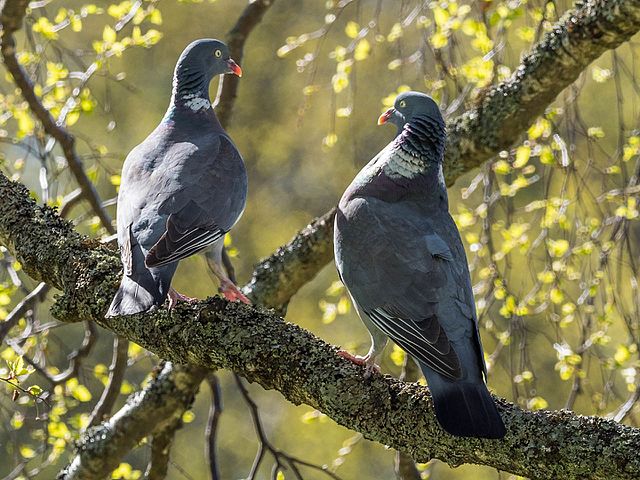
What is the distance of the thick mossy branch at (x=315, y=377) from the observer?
97.7 inches

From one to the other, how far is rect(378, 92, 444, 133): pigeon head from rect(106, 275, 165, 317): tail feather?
126cm

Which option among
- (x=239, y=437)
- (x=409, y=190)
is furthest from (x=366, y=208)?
(x=239, y=437)

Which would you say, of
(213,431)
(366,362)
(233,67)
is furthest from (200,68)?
(366,362)

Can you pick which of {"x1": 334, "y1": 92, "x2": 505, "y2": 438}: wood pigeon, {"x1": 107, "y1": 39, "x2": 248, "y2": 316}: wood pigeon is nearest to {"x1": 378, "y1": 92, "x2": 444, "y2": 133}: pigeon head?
{"x1": 334, "y1": 92, "x2": 505, "y2": 438}: wood pigeon

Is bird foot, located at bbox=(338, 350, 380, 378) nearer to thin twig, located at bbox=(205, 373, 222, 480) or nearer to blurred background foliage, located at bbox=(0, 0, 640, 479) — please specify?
thin twig, located at bbox=(205, 373, 222, 480)

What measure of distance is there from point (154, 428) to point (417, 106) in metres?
1.72

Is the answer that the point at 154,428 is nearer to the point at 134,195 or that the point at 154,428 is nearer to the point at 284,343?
the point at 134,195

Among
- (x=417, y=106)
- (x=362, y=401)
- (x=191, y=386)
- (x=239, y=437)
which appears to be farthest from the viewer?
(x=239, y=437)

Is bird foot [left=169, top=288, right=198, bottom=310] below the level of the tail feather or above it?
below

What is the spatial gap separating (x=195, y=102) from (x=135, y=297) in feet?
4.93

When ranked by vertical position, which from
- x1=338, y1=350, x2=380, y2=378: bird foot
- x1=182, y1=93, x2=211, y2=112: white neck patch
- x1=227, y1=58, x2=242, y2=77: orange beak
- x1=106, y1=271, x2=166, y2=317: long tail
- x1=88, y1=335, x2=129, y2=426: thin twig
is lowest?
x1=88, y1=335, x2=129, y2=426: thin twig

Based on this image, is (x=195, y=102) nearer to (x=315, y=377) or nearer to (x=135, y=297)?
(x=135, y=297)

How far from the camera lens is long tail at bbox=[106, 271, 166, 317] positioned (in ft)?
9.34

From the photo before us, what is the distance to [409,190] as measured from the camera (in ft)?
11.3
